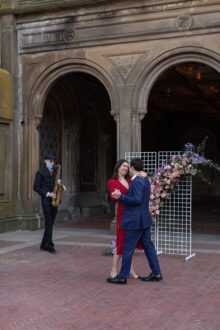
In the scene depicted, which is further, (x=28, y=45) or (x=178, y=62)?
(x=28, y=45)

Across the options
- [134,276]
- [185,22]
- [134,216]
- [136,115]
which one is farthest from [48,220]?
[185,22]

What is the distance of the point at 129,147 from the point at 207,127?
531 inches

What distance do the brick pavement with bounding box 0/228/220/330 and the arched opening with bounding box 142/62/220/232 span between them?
32.7 ft

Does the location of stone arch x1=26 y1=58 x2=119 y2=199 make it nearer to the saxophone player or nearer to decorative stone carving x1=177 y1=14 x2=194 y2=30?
decorative stone carving x1=177 y1=14 x2=194 y2=30

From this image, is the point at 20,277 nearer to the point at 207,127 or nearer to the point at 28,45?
the point at 28,45

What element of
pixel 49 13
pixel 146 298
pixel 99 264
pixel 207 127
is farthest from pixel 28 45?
pixel 207 127

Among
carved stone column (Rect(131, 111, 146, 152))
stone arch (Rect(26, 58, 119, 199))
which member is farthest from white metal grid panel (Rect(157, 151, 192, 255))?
stone arch (Rect(26, 58, 119, 199))

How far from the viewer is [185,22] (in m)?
11.8

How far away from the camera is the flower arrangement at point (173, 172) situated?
9.38 metres

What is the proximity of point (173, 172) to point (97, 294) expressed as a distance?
3.37 m

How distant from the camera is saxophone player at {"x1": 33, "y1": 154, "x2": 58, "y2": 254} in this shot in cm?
1010

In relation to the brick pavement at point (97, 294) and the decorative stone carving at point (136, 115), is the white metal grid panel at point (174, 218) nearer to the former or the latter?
the brick pavement at point (97, 294)

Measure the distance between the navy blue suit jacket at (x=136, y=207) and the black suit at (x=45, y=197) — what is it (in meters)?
3.17

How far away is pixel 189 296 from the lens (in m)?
6.64
